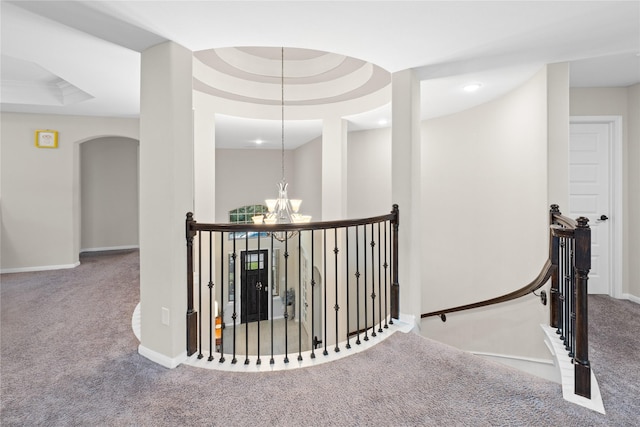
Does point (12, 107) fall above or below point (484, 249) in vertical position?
above

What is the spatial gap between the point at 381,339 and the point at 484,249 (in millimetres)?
2359

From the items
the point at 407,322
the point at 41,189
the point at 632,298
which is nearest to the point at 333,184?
the point at 407,322

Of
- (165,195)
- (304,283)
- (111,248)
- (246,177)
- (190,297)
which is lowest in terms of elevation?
(304,283)

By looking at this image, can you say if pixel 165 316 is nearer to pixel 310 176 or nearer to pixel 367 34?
pixel 367 34

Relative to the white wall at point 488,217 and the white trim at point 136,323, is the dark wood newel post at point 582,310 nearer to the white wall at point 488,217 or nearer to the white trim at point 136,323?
Result: the white wall at point 488,217

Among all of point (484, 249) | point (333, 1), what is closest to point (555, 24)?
point (333, 1)

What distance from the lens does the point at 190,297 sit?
2.32m

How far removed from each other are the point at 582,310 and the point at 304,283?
276 inches

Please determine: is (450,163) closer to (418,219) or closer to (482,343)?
(418,219)

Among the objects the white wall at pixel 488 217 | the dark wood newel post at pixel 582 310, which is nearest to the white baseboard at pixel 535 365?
the white wall at pixel 488 217

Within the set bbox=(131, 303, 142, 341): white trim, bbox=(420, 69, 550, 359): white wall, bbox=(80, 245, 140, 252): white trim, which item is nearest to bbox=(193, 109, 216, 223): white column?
bbox=(131, 303, 142, 341): white trim

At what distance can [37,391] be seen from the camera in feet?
6.11

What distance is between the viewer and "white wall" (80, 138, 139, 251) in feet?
19.2

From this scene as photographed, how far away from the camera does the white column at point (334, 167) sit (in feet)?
15.6
